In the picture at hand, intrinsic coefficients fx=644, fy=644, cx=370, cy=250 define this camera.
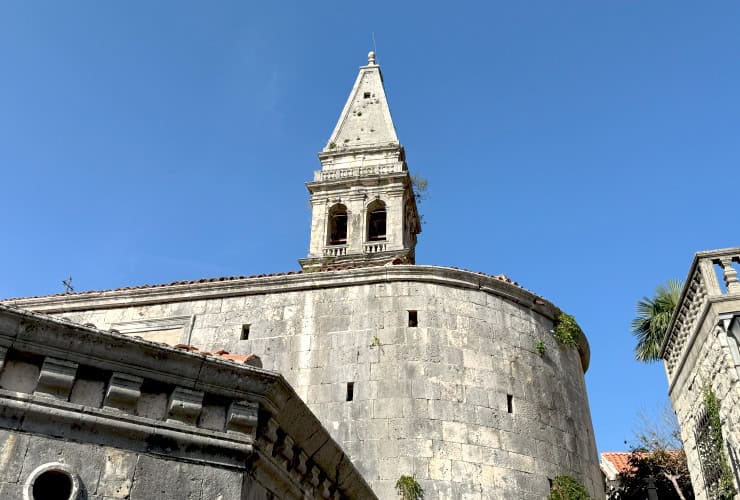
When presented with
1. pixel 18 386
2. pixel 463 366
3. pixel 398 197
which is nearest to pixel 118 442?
pixel 18 386

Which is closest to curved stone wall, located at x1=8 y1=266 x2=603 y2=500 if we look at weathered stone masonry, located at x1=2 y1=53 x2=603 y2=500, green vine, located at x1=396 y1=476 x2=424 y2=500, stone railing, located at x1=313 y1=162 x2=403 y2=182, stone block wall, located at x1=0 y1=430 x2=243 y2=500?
weathered stone masonry, located at x1=2 y1=53 x2=603 y2=500

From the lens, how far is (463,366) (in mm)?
14469

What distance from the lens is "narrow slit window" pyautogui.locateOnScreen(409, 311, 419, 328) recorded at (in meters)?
15.0

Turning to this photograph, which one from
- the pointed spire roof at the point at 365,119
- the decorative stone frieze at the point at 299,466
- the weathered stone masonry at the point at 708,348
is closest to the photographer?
the decorative stone frieze at the point at 299,466

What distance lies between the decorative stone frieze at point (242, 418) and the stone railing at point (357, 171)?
71.1 ft

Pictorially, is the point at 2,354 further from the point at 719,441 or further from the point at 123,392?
the point at 719,441

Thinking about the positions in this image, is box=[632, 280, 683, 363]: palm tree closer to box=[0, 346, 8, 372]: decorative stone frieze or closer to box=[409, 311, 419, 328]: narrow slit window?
box=[409, 311, 419, 328]: narrow slit window

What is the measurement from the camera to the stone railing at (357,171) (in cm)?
2714

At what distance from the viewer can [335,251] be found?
25.0 meters

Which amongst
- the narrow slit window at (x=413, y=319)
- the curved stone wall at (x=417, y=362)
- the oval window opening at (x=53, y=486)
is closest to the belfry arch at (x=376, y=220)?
the curved stone wall at (x=417, y=362)

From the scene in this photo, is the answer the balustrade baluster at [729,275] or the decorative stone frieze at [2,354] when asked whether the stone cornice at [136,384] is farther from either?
the balustrade baluster at [729,275]

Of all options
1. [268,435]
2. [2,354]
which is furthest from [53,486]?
[268,435]

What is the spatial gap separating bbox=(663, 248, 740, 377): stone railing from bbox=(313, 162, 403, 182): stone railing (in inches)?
603

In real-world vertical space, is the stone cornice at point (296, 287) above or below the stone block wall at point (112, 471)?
above
